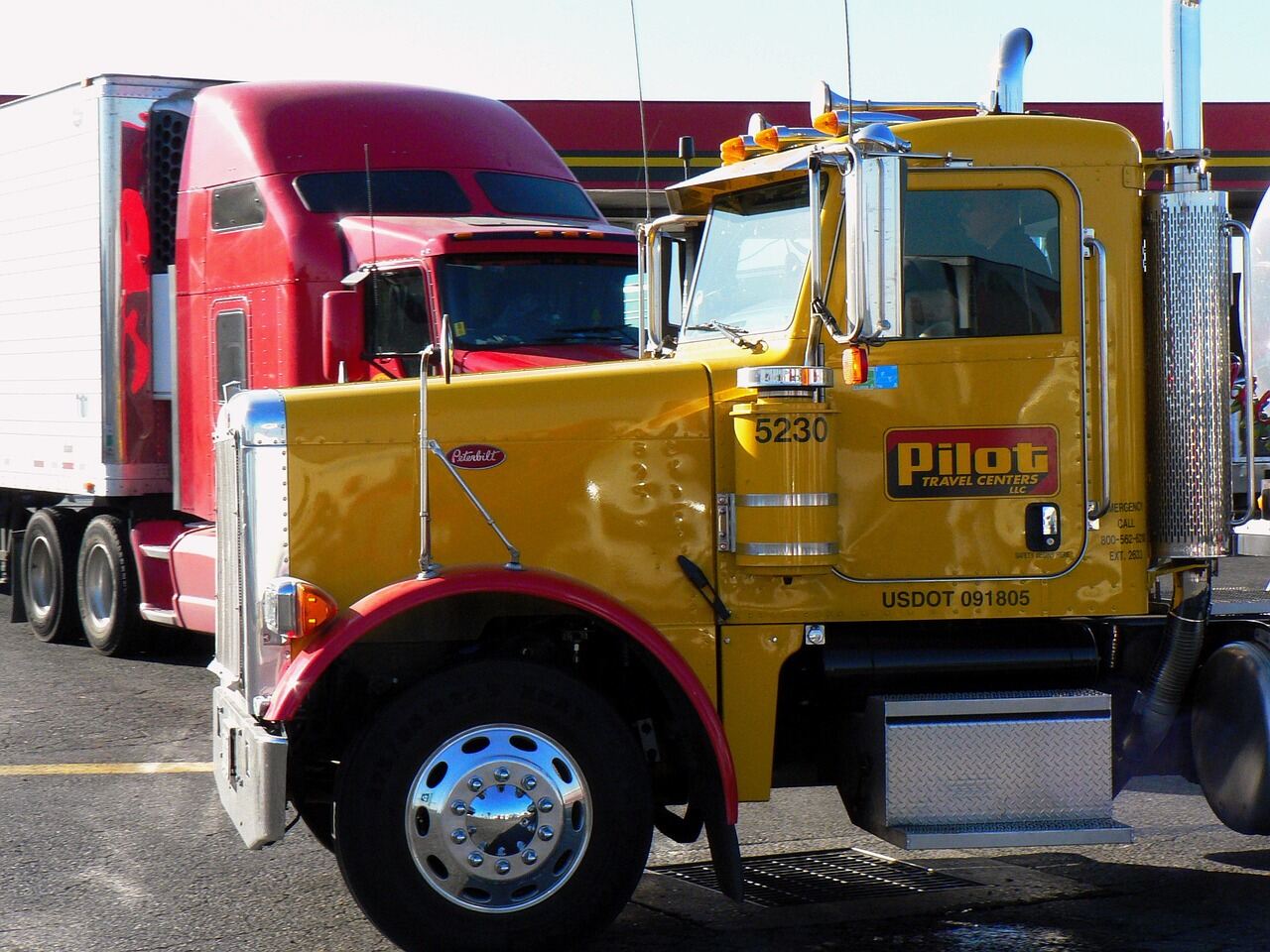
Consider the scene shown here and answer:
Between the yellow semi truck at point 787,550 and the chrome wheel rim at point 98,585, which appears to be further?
the chrome wheel rim at point 98,585

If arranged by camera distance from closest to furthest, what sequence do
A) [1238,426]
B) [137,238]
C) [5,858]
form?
1. [1238,426]
2. [5,858]
3. [137,238]

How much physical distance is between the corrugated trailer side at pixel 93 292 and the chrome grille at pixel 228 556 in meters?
5.86

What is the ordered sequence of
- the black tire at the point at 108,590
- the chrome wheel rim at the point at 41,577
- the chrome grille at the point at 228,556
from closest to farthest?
1. the chrome grille at the point at 228,556
2. the black tire at the point at 108,590
3. the chrome wheel rim at the point at 41,577

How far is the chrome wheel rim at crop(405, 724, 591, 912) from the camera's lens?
4816mm

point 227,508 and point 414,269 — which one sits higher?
point 414,269

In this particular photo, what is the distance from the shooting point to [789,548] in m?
5.05

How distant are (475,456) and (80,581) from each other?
7641mm

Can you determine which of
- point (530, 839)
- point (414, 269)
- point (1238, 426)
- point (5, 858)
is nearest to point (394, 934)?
point (530, 839)

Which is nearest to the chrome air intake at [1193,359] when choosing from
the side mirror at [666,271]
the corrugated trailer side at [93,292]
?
the side mirror at [666,271]

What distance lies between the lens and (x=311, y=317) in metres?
9.95

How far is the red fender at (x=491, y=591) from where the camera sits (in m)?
4.75

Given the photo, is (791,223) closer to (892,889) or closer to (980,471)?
(980,471)

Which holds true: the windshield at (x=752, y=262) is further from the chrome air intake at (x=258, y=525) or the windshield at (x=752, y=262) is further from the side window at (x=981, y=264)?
the chrome air intake at (x=258, y=525)

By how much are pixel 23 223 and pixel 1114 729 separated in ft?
31.3
